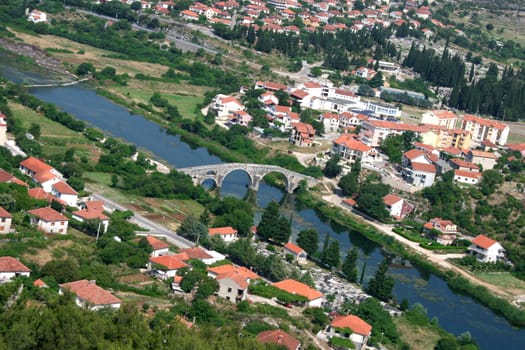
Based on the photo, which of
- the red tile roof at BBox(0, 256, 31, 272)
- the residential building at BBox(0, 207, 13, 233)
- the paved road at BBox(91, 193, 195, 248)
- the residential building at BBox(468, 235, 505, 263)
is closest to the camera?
the red tile roof at BBox(0, 256, 31, 272)

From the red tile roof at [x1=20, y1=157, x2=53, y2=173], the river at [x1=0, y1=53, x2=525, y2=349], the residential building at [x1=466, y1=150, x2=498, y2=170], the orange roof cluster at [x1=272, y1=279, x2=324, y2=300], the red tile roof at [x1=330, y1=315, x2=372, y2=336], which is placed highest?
the residential building at [x1=466, y1=150, x2=498, y2=170]

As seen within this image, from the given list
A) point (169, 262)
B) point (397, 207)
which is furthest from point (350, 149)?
point (169, 262)

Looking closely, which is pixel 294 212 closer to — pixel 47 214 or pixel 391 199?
pixel 391 199

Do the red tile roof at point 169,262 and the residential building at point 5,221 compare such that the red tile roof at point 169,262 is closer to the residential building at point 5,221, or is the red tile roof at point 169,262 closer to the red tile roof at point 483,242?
the residential building at point 5,221

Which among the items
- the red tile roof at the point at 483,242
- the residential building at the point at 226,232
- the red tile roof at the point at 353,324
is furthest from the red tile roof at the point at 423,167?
the red tile roof at the point at 353,324

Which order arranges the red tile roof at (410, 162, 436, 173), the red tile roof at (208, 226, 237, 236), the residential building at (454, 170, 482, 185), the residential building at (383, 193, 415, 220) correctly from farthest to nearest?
the red tile roof at (410, 162, 436, 173) < the residential building at (454, 170, 482, 185) < the residential building at (383, 193, 415, 220) < the red tile roof at (208, 226, 237, 236)

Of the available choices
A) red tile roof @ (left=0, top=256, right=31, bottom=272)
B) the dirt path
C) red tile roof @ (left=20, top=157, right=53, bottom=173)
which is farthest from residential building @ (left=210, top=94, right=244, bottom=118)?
red tile roof @ (left=0, top=256, right=31, bottom=272)

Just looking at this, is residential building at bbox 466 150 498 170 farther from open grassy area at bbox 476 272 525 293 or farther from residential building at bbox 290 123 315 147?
open grassy area at bbox 476 272 525 293

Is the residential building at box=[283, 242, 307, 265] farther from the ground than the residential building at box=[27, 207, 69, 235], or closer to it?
closer to it

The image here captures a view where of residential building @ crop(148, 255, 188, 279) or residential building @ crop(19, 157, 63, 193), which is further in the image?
residential building @ crop(19, 157, 63, 193)
